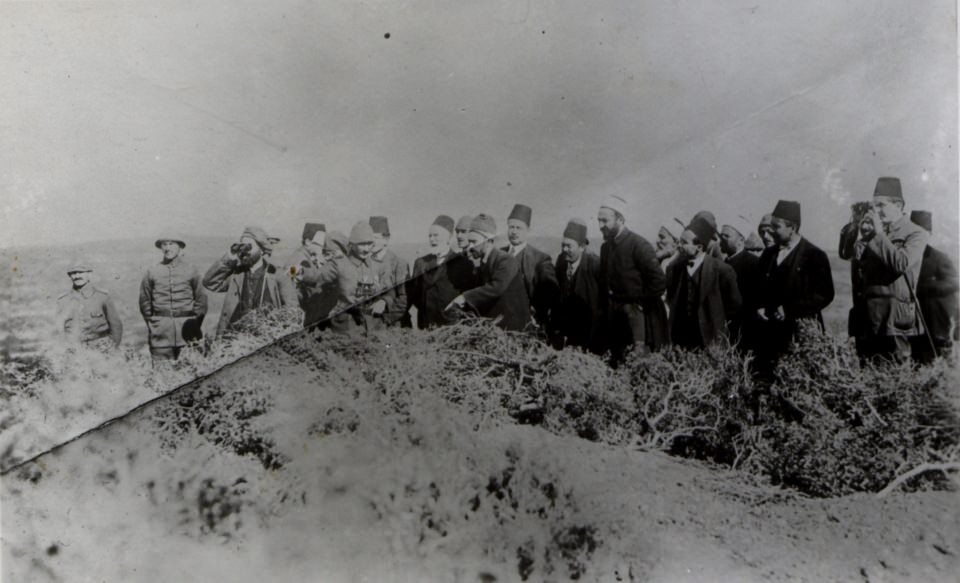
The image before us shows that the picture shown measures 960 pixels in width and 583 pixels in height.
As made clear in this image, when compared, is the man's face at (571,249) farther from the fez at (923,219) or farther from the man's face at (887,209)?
the fez at (923,219)

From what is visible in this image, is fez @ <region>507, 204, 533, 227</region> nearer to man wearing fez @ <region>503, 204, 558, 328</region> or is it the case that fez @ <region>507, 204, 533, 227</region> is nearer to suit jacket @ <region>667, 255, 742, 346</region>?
man wearing fez @ <region>503, 204, 558, 328</region>

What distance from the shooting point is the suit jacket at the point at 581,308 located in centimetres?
274

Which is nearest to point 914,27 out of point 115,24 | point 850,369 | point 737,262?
point 737,262

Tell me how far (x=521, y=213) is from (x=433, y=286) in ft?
1.56

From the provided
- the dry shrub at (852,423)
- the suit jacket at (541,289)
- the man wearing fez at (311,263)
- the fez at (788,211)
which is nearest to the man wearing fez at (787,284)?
the fez at (788,211)

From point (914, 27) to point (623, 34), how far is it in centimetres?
121

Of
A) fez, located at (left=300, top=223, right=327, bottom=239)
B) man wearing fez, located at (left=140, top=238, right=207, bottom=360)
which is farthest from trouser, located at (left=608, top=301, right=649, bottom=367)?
man wearing fez, located at (left=140, top=238, right=207, bottom=360)

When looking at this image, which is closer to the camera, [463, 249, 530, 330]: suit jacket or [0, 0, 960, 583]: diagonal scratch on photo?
[0, 0, 960, 583]: diagonal scratch on photo

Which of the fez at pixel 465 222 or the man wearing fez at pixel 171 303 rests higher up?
the fez at pixel 465 222

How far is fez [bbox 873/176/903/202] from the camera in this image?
271 cm

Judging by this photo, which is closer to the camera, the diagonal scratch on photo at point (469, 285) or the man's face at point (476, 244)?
the diagonal scratch on photo at point (469, 285)

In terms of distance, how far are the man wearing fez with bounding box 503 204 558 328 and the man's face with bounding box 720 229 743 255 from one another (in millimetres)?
711

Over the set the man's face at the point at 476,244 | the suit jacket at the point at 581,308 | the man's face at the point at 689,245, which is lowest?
the suit jacket at the point at 581,308

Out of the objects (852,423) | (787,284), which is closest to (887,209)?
(787,284)
